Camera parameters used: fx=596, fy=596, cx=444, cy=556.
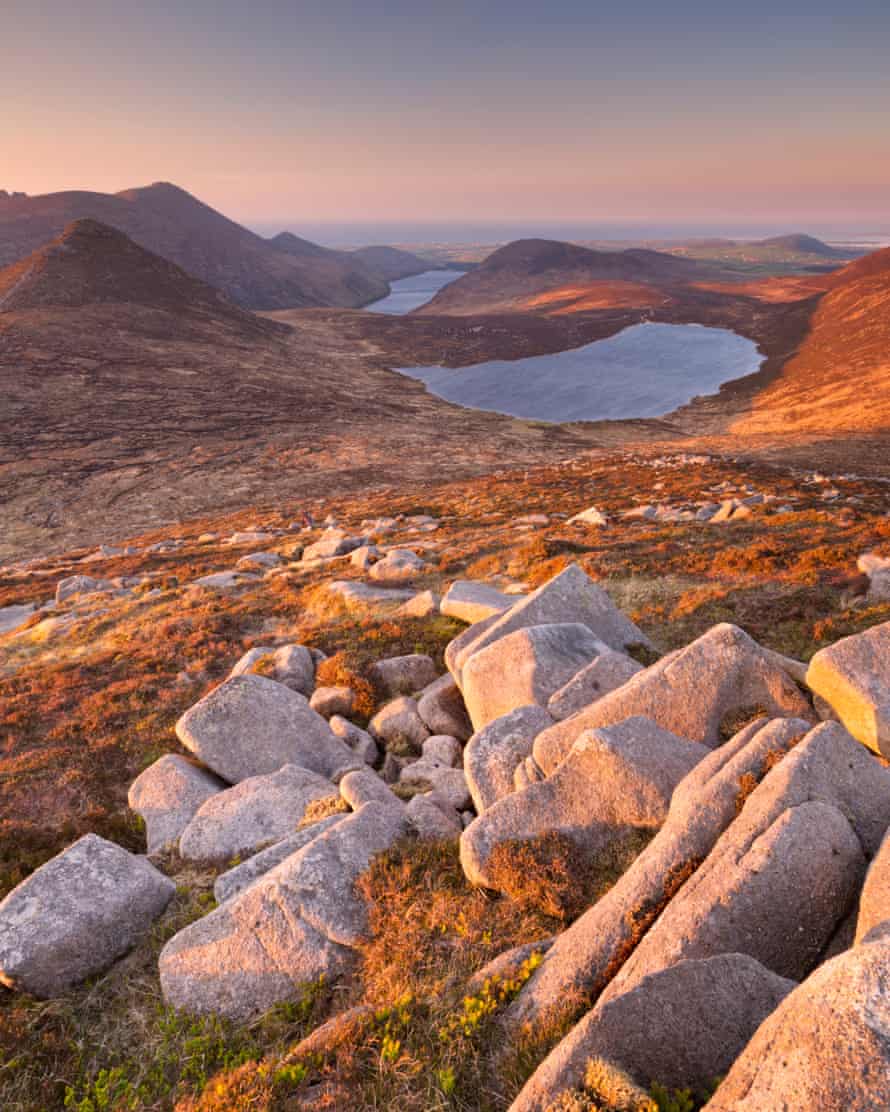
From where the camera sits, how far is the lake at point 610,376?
107438 millimetres

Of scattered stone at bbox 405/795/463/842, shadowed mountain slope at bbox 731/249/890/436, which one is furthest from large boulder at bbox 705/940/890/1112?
shadowed mountain slope at bbox 731/249/890/436

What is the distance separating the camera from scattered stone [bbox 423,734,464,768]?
1307 centimetres

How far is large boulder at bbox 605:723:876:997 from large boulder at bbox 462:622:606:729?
5861 mm

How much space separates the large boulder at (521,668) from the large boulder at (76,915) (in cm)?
690

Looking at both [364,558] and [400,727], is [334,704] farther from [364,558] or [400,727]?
[364,558]

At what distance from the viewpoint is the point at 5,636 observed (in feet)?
90.4

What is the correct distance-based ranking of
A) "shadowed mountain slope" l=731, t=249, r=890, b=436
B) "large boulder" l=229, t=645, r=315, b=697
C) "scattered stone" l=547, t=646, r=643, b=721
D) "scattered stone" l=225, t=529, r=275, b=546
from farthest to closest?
"shadowed mountain slope" l=731, t=249, r=890, b=436, "scattered stone" l=225, t=529, r=275, b=546, "large boulder" l=229, t=645, r=315, b=697, "scattered stone" l=547, t=646, r=643, b=721

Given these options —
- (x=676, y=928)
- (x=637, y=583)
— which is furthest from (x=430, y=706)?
(x=637, y=583)

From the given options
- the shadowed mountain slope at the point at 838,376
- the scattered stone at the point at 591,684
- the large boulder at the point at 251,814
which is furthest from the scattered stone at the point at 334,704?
the shadowed mountain slope at the point at 838,376

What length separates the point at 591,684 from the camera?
12.4 meters

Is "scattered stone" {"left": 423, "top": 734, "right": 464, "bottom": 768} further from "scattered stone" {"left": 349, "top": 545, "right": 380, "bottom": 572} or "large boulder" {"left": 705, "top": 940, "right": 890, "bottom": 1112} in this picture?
"scattered stone" {"left": 349, "top": 545, "right": 380, "bottom": 572}

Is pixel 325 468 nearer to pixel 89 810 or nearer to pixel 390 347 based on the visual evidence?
pixel 89 810

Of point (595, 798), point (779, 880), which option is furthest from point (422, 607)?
point (779, 880)

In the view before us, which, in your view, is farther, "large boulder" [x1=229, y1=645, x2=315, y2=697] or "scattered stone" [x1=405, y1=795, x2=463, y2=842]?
"large boulder" [x1=229, y1=645, x2=315, y2=697]
